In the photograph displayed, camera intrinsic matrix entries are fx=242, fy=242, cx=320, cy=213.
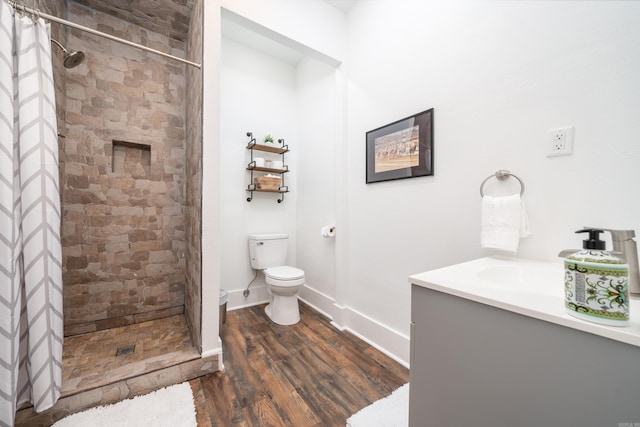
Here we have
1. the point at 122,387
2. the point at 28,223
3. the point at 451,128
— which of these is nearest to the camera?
the point at 28,223

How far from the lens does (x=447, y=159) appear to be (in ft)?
4.83

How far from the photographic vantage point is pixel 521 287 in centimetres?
99

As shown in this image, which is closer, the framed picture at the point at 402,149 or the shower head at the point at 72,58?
the shower head at the point at 72,58

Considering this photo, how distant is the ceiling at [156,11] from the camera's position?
196cm

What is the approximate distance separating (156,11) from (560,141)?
9.71 ft

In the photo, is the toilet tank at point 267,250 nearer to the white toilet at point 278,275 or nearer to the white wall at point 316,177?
the white toilet at point 278,275

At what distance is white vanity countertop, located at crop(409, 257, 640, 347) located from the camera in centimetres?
50

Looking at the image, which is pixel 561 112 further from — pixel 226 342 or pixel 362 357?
pixel 226 342

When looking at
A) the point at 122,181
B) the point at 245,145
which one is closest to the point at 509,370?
the point at 245,145

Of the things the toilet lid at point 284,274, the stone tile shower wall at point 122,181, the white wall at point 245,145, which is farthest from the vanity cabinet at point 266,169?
the toilet lid at point 284,274

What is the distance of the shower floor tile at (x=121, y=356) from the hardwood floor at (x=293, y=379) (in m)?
0.28

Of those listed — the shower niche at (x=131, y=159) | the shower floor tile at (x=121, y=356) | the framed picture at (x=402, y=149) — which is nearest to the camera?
the shower floor tile at (x=121, y=356)

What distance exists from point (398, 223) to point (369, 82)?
1.16 m

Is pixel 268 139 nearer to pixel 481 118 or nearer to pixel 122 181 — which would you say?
pixel 122 181
